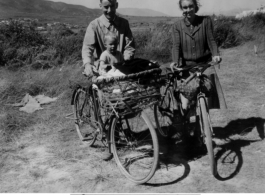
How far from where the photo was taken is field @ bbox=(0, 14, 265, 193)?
10.1 ft

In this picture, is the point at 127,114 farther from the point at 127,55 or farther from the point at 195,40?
the point at 195,40

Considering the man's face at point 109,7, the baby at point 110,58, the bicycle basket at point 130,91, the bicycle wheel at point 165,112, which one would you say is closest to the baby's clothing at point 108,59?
the baby at point 110,58

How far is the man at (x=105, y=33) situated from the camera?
3693 mm

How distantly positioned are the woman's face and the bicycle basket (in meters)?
0.81

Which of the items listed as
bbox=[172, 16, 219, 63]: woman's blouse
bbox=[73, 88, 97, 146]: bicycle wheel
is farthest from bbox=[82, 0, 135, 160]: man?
bbox=[172, 16, 219, 63]: woman's blouse

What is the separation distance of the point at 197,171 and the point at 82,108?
1.85 meters

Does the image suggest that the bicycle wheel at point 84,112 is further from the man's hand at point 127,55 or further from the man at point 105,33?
the man's hand at point 127,55

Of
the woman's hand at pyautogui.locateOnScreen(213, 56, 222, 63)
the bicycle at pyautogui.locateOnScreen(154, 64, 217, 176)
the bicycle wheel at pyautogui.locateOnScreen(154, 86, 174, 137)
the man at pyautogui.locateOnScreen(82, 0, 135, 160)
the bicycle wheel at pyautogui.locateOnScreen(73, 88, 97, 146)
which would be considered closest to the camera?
the bicycle at pyautogui.locateOnScreen(154, 64, 217, 176)

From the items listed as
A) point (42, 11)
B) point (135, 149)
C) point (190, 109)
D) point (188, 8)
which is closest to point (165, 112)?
point (190, 109)

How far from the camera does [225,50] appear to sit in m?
11.4

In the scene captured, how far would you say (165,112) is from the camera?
4.09 m

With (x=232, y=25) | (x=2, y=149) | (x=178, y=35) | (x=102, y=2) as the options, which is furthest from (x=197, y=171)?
(x=232, y=25)

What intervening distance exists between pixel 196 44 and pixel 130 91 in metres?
1.14

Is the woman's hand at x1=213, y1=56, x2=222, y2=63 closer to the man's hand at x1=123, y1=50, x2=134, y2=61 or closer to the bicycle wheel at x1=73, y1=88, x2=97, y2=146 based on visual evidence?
the man's hand at x1=123, y1=50, x2=134, y2=61
